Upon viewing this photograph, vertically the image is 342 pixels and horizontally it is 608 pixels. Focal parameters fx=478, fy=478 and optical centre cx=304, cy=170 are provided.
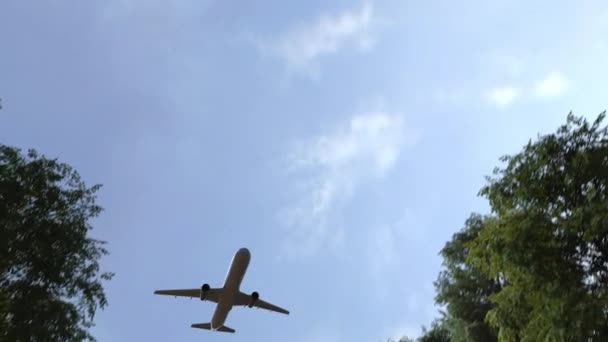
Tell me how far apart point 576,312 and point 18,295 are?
2525 cm

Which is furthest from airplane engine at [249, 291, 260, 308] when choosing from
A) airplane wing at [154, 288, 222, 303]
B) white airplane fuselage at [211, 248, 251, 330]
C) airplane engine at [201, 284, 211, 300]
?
airplane engine at [201, 284, 211, 300]

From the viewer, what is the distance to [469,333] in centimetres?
3094

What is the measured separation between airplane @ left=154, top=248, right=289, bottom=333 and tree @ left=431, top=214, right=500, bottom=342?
1389cm

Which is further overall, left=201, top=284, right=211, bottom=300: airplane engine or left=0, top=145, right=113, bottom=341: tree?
left=201, top=284, right=211, bottom=300: airplane engine

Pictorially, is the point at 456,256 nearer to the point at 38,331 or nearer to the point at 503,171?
the point at 503,171

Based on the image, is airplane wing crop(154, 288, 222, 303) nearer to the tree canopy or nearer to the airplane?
the airplane

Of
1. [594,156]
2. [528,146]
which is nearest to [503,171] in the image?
[528,146]

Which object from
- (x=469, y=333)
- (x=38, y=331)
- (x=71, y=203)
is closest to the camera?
(x=38, y=331)

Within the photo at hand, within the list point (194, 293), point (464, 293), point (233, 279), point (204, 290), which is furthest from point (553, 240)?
point (194, 293)

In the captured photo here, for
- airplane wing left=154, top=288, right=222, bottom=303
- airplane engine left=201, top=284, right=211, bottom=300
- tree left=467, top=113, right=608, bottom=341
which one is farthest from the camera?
airplane wing left=154, top=288, right=222, bottom=303

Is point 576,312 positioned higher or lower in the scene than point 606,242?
lower

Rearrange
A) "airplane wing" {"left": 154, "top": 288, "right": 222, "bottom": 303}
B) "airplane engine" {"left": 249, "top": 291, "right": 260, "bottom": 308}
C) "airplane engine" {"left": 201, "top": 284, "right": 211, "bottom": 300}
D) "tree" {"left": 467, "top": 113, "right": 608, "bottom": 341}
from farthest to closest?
"airplane engine" {"left": 249, "top": 291, "right": 260, "bottom": 308}
"airplane wing" {"left": 154, "top": 288, "right": 222, "bottom": 303}
"airplane engine" {"left": 201, "top": 284, "right": 211, "bottom": 300}
"tree" {"left": 467, "top": 113, "right": 608, "bottom": 341}

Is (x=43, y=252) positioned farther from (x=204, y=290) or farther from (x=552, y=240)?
(x=552, y=240)

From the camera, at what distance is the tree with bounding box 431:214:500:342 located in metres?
31.2
